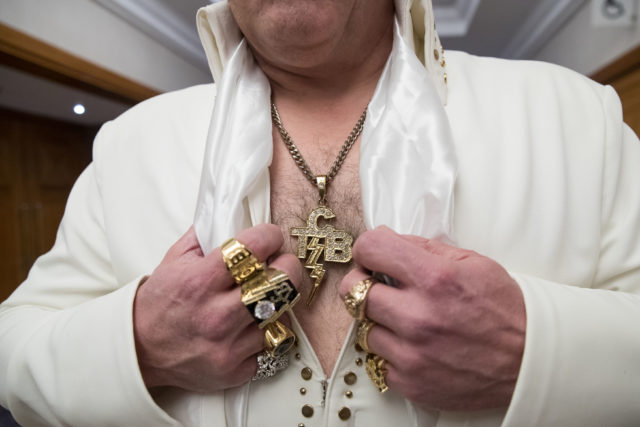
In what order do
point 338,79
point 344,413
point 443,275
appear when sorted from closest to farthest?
point 443,275, point 344,413, point 338,79

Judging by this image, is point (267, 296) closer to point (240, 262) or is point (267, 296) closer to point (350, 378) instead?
point (240, 262)

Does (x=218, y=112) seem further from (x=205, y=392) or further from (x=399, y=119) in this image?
(x=205, y=392)

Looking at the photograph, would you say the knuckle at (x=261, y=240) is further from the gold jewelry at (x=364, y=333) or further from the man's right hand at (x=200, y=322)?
the gold jewelry at (x=364, y=333)

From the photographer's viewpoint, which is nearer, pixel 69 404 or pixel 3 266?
pixel 69 404

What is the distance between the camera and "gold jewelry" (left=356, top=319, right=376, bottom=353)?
45cm

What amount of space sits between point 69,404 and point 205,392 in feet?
0.57

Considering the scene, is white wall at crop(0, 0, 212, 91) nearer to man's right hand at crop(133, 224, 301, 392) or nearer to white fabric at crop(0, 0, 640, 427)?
white fabric at crop(0, 0, 640, 427)

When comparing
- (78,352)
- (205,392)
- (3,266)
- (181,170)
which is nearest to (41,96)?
(3,266)

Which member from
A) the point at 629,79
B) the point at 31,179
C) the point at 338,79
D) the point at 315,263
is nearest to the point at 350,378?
the point at 315,263

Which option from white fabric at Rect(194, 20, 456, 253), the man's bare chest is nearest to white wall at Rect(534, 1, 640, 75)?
white fabric at Rect(194, 20, 456, 253)

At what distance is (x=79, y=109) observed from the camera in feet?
6.17

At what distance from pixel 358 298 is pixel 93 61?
1.94 meters

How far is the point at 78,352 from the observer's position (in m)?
0.51

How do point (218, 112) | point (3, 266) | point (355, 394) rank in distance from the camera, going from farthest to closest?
point (3, 266) < point (218, 112) < point (355, 394)
